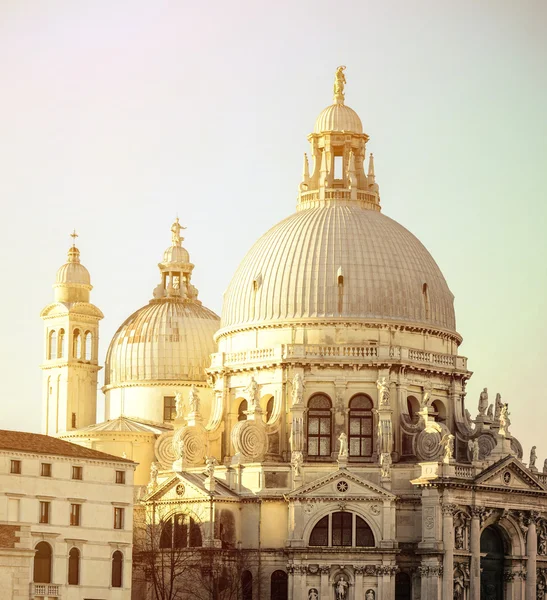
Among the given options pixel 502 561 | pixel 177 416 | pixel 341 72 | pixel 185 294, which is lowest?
pixel 502 561

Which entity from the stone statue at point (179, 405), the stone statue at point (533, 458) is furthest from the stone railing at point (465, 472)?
the stone statue at point (179, 405)

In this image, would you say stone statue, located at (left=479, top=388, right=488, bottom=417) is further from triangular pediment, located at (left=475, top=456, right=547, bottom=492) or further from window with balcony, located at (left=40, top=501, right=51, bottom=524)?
window with balcony, located at (left=40, top=501, right=51, bottom=524)

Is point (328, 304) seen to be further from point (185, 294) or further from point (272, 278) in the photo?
point (185, 294)

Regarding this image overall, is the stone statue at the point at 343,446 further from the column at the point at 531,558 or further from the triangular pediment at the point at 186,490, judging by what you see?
the column at the point at 531,558

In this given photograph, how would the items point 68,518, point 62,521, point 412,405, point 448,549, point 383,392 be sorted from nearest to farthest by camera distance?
1. point 62,521
2. point 68,518
3. point 448,549
4. point 383,392
5. point 412,405

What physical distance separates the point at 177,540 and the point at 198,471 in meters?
5.46

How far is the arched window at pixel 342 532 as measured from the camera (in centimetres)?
11600

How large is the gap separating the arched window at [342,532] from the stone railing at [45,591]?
17679 mm

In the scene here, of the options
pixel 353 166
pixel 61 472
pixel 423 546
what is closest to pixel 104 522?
pixel 61 472

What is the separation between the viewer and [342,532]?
116 m

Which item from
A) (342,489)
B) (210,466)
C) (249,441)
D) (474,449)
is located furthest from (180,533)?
(474,449)

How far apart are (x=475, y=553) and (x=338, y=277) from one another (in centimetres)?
1783

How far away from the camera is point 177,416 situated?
425 feet

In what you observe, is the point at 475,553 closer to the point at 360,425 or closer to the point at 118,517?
the point at 360,425
